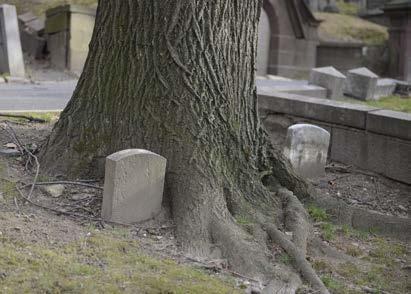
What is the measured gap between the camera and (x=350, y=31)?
1112 inches

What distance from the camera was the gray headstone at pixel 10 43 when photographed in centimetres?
1477

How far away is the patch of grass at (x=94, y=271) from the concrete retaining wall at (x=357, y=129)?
9.85 ft

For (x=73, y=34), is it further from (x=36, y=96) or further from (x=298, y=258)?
(x=298, y=258)

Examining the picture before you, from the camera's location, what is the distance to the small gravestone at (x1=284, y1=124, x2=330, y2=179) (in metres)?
7.65

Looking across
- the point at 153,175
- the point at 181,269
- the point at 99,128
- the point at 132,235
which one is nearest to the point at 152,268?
the point at 181,269

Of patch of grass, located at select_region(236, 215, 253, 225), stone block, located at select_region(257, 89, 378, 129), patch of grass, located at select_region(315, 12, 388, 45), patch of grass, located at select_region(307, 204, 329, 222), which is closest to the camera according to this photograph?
patch of grass, located at select_region(236, 215, 253, 225)

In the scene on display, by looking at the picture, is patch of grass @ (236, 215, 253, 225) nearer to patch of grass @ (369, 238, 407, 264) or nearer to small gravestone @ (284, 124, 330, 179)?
patch of grass @ (369, 238, 407, 264)

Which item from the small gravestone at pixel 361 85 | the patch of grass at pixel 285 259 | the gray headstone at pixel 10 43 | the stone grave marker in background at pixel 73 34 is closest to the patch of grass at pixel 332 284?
the patch of grass at pixel 285 259

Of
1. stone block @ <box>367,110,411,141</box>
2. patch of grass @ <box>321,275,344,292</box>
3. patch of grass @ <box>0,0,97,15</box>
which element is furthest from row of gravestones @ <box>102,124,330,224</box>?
patch of grass @ <box>0,0,97,15</box>

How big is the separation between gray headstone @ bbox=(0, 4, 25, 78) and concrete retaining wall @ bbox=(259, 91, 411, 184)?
24.0ft

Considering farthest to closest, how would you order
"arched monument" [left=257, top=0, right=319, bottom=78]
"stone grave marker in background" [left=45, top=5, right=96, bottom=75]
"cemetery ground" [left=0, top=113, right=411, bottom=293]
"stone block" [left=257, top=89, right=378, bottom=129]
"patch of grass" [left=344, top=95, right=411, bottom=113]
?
1. "arched monument" [left=257, top=0, right=319, bottom=78]
2. "stone grave marker in background" [left=45, top=5, right=96, bottom=75]
3. "patch of grass" [left=344, top=95, right=411, bottom=113]
4. "stone block" [left=257, top=89, right=378, bottom=129]
5. "cemetery ground" [left=0, top=113, right=411, bottom=293]

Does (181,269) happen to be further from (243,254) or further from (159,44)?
Answer: (159,44)

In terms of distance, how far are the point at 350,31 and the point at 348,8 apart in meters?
5.73

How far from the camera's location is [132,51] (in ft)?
19.0
